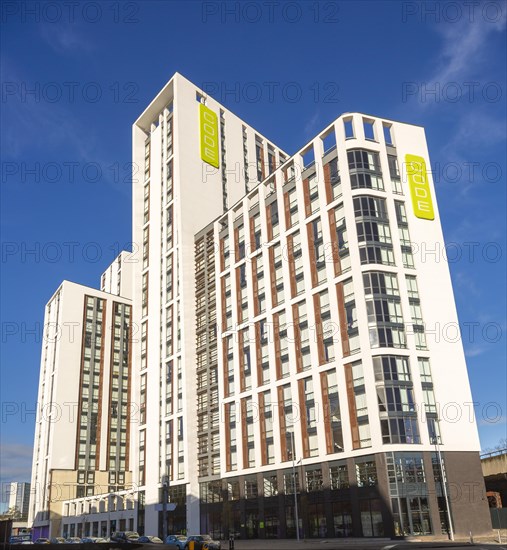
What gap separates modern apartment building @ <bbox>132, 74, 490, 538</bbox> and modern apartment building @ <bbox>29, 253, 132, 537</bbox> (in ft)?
82.4

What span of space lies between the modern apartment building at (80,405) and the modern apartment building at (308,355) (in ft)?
82.4

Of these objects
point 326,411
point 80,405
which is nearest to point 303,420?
point 326,411

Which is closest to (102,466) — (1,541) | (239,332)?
(239,332)

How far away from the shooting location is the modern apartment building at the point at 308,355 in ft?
212

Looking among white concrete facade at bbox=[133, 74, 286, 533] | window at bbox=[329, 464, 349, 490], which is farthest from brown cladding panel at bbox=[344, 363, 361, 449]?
white concrete facade at bbox=[133, 74, 286, 533]

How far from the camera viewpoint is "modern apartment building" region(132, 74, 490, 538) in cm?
6456

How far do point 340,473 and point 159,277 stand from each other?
5070 centimetres

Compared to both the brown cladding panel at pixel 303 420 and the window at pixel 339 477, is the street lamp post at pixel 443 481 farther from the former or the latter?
the brown cladding panel at pixel 303 420

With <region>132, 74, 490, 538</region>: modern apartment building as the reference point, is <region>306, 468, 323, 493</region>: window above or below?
below

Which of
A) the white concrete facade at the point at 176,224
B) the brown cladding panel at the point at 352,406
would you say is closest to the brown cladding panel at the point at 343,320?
the brown cladding panel at the point at 352,406

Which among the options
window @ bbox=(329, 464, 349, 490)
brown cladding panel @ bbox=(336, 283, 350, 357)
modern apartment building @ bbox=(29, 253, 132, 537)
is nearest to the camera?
window @ bbox=(329, 464, 349, 490)

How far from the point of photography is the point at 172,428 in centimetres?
9162

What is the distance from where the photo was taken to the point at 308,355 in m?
74.6

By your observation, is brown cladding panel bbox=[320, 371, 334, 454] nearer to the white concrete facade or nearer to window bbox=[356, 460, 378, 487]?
window bbox=[356, 460, 378, 487]
